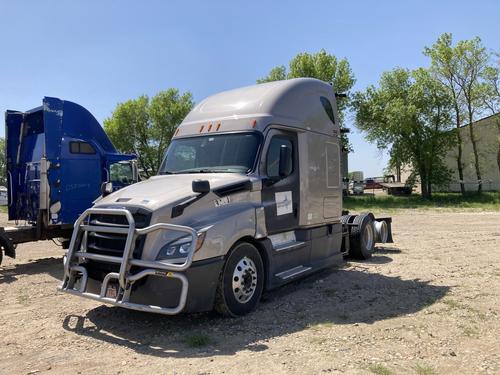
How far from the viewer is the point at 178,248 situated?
5.46m

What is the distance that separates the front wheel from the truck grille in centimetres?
113

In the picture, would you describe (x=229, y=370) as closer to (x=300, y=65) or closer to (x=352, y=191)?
(x=300, y=65)

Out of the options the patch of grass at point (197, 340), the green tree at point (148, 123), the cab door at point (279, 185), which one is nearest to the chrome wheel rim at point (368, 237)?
the cab door at point (279, 185)

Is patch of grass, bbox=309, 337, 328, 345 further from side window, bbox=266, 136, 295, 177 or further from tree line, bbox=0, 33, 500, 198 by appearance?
tree line, bbox=0, 33, 500, 198

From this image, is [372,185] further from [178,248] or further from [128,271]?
[128,271]

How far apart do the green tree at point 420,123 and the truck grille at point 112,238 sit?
112 feet

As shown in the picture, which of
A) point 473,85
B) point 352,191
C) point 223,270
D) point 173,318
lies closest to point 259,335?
point 223,270

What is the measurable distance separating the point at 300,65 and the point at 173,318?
40.7m

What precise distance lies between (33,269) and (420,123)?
33.6m

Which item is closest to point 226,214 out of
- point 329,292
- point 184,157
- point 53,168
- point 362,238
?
point 184,157

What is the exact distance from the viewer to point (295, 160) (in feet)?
25.0

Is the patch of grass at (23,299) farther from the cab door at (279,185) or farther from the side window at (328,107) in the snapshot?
the side window at (328,107)

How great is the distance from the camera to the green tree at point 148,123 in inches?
1989

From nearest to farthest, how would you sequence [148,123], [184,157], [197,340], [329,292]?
[197,340] < [184,157] < [329,292] < [148,123]
